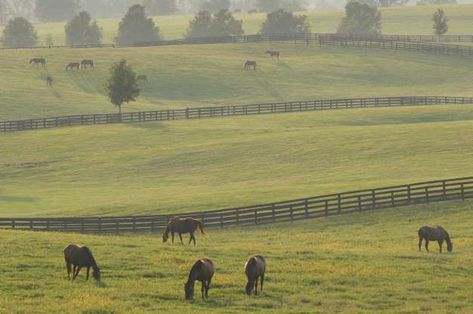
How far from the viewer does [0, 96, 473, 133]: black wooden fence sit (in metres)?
83.2

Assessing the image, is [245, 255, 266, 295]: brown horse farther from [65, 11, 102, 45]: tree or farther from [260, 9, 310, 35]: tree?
[65, 11, 102, 45]: tree

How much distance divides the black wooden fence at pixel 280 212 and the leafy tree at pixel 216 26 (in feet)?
339

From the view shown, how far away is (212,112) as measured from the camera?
89750mm

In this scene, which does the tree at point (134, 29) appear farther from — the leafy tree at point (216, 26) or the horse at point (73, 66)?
the horse at point (73, 66)

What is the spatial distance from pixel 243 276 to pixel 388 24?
154 m

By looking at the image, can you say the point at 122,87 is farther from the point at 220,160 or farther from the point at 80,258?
the point at 80,258

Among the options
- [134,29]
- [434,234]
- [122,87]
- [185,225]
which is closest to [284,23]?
[134,29]

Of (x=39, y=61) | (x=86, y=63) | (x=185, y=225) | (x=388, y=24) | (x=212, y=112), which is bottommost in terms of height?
(x=212, y=112)

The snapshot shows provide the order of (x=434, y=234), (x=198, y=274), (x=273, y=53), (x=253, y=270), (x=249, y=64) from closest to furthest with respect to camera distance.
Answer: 1. (x=198, y=274)
2. (x=253, y=270)
3. (x=434, y=234)
4. (x=249, y=64)
5. (x=273, y=53)

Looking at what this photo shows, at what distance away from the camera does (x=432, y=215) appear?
44594 millimetres

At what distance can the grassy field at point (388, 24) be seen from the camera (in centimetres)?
17100

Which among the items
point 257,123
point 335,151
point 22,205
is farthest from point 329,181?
point 257,123

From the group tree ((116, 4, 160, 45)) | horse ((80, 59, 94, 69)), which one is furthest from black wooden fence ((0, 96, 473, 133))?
tree ((116, 4, 160, 45))

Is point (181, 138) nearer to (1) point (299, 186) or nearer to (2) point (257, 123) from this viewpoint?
(2) point (257, 123)
